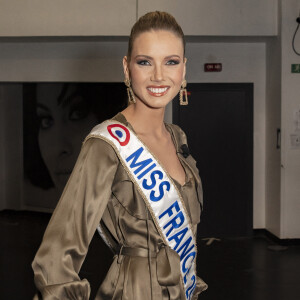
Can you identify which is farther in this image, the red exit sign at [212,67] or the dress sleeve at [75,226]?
the red exit sign at [212,67]

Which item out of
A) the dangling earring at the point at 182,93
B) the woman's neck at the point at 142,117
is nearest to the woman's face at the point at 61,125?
the dangling earring at the point at 182,93

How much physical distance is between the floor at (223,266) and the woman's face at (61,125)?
3.32ft

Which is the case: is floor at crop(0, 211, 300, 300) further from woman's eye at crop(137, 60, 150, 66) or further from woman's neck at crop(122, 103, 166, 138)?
woman's eye at crop(137, 60, 150, 66)

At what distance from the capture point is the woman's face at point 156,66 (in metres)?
1.34

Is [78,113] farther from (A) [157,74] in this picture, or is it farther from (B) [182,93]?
(A) [157,74]

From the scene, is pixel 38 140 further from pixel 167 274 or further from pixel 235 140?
pixel 167 274

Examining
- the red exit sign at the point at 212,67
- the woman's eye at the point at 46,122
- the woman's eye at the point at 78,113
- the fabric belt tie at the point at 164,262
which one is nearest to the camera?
the fabric belt tie at the point at 164,262

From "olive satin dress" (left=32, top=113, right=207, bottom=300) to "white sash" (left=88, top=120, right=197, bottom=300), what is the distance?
0.06 ft

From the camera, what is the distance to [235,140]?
683 cm

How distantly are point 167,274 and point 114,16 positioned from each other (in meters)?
5.11

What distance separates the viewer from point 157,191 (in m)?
1.36

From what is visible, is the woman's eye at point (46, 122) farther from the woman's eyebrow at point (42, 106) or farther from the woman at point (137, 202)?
the woman at point (137, 202)

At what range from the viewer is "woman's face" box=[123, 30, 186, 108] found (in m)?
1.34

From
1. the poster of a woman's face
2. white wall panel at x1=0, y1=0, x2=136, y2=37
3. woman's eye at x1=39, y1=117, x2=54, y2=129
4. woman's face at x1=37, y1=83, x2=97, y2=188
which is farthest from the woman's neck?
woman's eye at x1=39, y1=117, x2=54, y2=129
